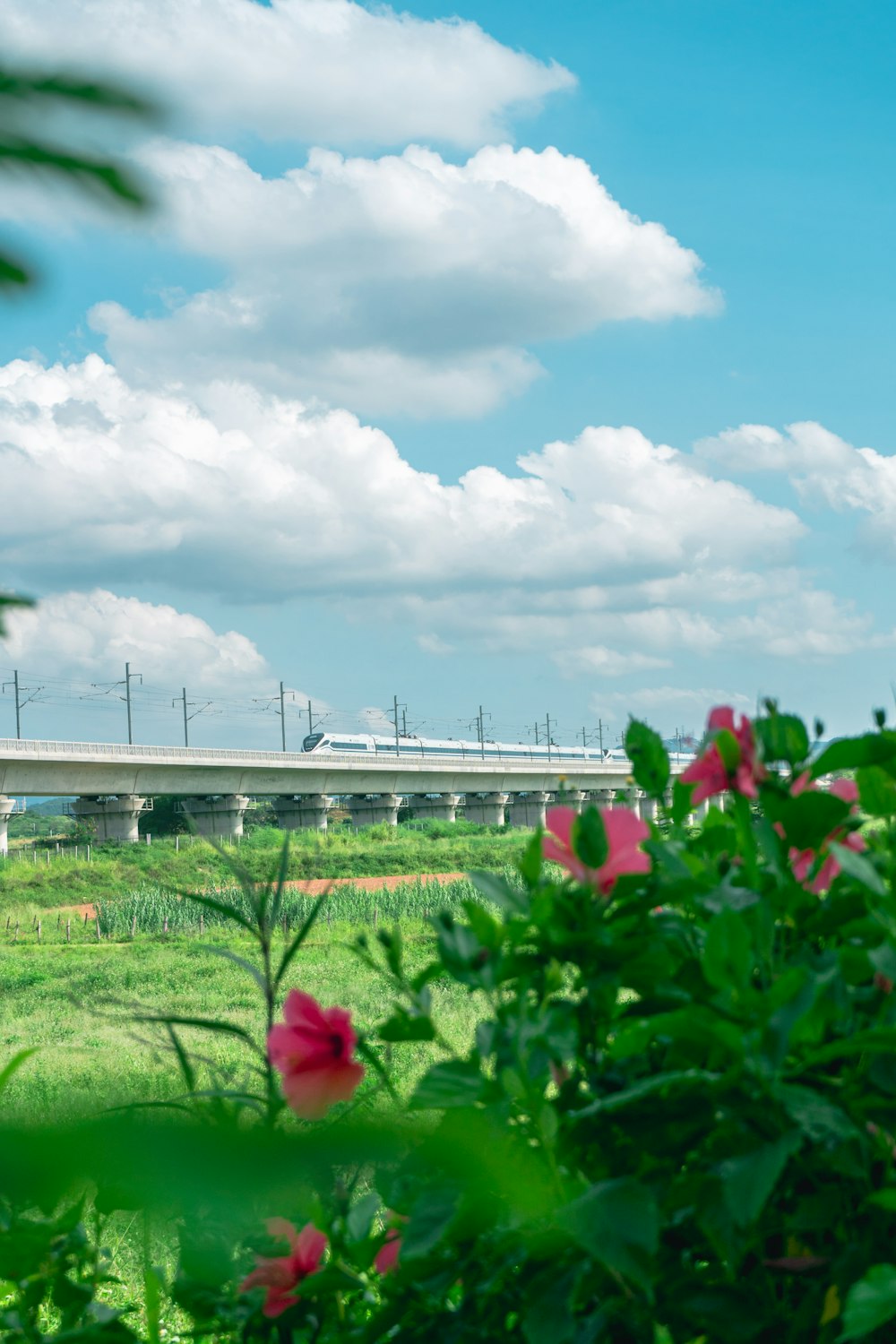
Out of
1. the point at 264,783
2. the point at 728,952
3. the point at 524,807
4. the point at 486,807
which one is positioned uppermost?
the point at 728,952

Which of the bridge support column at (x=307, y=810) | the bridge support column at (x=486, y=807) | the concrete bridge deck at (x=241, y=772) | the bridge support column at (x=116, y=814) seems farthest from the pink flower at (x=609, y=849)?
the bridge support column at (x=486, y=807)

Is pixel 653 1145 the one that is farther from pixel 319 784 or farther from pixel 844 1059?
pixel 319 784

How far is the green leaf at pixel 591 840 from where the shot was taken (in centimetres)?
100

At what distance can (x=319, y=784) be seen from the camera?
5138 centimetres

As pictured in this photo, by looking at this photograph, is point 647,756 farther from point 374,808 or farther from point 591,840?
point 374,808

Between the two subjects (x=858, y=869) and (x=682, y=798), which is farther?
(x=682, y=798)

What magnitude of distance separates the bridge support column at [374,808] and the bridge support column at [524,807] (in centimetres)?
1093

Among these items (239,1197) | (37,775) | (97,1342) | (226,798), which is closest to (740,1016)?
(239,1197)

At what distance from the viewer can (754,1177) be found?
76 cm

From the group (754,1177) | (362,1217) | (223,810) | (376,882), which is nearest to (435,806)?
(223,810)

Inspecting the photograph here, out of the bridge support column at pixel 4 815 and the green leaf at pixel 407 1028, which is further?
the bridge support column at pixel 4 815

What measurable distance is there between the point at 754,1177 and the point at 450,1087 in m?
0.25

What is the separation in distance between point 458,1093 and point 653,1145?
162 mm

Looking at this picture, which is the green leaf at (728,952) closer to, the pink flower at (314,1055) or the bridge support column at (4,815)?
the pink flower at (314,1055)
